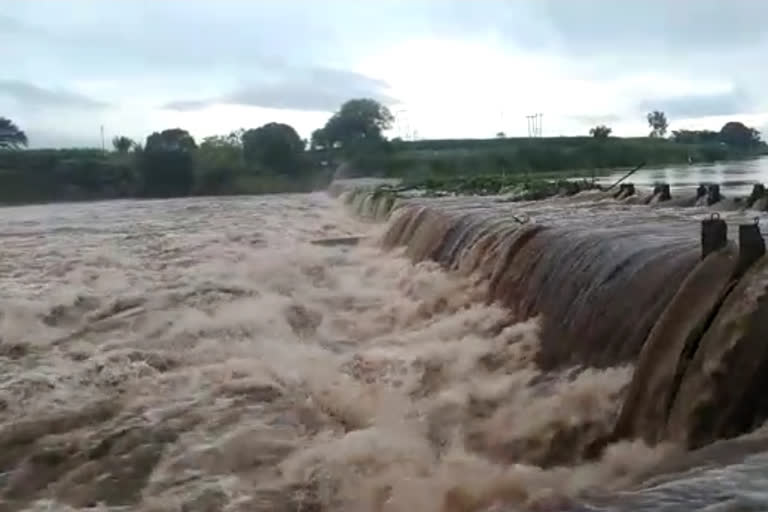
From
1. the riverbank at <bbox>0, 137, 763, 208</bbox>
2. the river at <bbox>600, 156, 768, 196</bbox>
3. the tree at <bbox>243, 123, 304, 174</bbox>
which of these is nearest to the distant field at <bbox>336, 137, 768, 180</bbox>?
the riverbank at <bbox>0, 137, 763, 208</bbox>

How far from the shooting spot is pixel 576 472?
5195 mm

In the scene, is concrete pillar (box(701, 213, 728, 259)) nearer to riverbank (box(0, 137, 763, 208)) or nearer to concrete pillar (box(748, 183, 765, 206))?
concrete pillar (box(748, 183, 765, 206))

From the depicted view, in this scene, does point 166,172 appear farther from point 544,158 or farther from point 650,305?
point 650,305

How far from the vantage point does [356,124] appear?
100 metres

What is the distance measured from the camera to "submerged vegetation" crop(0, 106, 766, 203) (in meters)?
71.5

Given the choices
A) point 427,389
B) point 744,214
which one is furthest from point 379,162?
point 427,389

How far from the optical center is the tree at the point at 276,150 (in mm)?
80875

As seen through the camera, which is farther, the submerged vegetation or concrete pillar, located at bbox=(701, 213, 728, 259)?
the submerged vegetation

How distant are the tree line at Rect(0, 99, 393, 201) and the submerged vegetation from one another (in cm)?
8

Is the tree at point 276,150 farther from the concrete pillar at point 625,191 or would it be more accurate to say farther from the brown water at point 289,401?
the brown water at point 289,401

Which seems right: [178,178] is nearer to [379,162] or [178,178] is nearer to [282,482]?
[379,162]

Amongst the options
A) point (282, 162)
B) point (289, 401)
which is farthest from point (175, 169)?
point (289, 401)

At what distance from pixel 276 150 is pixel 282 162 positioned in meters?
1.57

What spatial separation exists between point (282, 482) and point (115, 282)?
405 inches
